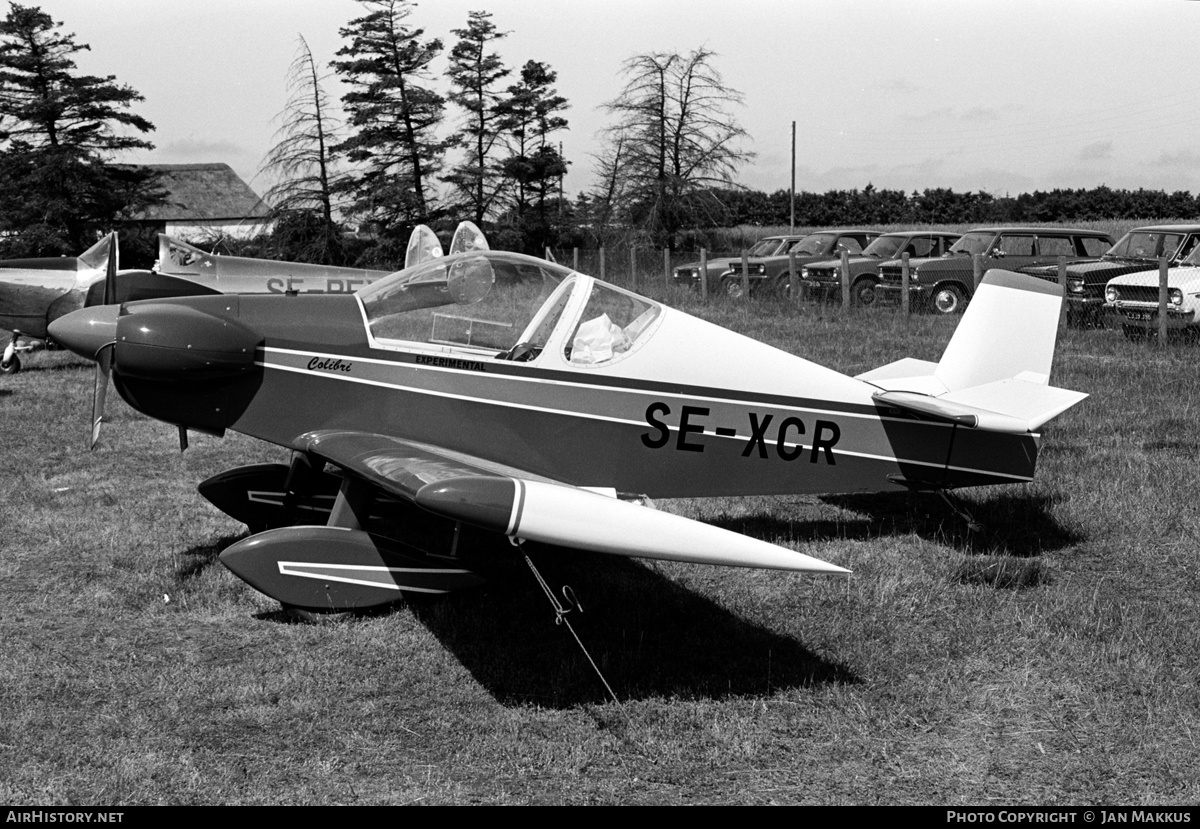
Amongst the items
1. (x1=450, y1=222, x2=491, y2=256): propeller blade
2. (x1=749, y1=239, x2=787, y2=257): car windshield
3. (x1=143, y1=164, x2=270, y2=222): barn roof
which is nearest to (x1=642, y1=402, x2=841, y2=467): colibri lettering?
(x1=450, y1=222, x2=491, y2=256): propeller blade

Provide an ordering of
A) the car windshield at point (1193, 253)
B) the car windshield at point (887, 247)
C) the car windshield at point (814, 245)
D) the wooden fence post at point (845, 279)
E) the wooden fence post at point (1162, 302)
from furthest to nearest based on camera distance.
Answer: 1. the car windshield at point (814, 245)
2. the car windshield at point (887, 247)
3. the wooden fence post at point (845, 279)
4. the car windshield at point (1193, 253)
5. the wooden fence post at point (1162, 302)

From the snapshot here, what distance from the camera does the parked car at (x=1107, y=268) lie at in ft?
53.2

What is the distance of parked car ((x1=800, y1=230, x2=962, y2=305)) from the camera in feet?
64.4

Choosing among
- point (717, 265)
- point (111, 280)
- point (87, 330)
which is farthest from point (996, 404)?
point (717, 265)

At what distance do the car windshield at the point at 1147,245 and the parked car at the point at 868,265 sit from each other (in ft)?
11.3

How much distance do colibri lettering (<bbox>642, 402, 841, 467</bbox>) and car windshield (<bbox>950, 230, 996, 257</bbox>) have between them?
1392 centimetres

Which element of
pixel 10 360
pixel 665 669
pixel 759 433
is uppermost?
pixel 759 433

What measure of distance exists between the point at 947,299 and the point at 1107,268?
2.53 m

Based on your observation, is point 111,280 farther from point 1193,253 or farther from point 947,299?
point 1193,253

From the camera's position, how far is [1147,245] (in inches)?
672

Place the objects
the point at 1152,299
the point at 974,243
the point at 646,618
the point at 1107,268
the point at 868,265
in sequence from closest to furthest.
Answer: the point at 646,618
the point at 1152,299
the point at 1107,268
the point at 974,243
the point at 868,265

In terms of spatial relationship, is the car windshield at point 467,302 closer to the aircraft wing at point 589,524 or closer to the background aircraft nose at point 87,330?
the background aircraft nose at point 87,330

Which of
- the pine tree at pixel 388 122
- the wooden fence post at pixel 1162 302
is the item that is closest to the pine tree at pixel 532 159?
the pine tree at pixel 388 122
